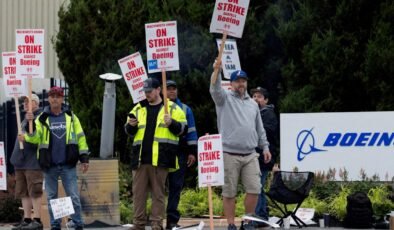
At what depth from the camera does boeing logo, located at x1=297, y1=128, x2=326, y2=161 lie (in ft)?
56.7

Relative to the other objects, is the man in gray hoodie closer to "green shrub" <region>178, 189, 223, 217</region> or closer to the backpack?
the backpack

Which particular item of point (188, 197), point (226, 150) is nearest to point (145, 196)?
point (226, 150)

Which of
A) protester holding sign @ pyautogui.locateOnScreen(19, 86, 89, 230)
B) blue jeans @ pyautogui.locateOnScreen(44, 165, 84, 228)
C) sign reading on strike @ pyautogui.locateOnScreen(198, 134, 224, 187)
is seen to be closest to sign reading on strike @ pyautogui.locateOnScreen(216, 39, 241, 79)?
protester holding sign @ pyautogui.locateOnScreen(19, 86, 89, 230)

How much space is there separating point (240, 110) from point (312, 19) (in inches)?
263

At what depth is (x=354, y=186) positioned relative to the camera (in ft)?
54.4

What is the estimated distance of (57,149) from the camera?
44.2 feet

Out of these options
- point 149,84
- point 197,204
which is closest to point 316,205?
point 197,204

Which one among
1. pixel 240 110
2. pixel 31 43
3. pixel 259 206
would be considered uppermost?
pixel 31 43

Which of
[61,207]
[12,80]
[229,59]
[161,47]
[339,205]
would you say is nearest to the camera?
[61,207]

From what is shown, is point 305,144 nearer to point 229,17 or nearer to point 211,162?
point 229,17

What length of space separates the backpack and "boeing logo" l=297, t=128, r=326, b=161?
242cm

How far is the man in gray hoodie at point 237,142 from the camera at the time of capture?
42.6ft

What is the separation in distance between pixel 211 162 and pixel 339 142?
18.3 ft

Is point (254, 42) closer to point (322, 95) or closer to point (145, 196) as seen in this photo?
point (322, 95)
